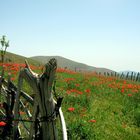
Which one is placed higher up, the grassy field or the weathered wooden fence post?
the weathered wooden fence post

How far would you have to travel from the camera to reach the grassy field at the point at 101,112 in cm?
804

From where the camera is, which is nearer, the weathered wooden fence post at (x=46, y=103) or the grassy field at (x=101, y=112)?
the weathered wooden fence post at (x=46, y=103)

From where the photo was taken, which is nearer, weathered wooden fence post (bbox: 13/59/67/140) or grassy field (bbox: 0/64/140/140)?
weathered wooden fence post (bbox: 13/59/67/140)

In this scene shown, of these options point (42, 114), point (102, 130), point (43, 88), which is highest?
point (43, 88)

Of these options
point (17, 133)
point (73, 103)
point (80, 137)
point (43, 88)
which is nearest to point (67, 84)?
point (73, 103)

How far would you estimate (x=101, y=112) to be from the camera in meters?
11.2

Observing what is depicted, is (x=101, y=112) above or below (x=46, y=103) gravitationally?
below

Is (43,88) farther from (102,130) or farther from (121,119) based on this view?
(121,119)

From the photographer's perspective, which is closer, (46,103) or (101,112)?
(46,103)

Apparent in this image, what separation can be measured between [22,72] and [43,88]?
0.70m

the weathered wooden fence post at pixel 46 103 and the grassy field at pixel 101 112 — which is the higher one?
the weathered wooden fence post at pixel 46 103

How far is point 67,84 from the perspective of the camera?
1577 centimetres

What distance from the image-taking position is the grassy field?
804 cm

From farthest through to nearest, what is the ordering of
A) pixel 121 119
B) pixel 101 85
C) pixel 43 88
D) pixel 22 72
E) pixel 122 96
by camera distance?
pixel 101 85 → pixel 122 96 → pixel 121 119 → pixel 22 72 → pixel 43 88
